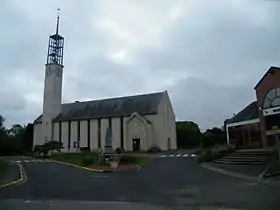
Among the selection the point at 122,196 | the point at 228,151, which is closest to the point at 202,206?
the point at 122,196

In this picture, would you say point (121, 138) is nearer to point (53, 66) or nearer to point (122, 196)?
point (53, 66)

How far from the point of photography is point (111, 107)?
71062 millimetres

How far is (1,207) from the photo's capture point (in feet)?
35.0

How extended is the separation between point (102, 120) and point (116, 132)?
3.80 meters

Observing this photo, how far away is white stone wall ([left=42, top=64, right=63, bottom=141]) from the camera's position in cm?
6844

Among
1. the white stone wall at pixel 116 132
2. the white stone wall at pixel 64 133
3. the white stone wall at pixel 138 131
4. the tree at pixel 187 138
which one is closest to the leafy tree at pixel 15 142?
the white stone wall at pixel 64 133

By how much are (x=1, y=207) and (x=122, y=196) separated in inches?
159

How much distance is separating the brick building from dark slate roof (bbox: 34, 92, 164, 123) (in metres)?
26.4

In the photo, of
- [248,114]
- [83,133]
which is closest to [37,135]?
[83,133]

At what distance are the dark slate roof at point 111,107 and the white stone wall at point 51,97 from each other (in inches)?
67.6

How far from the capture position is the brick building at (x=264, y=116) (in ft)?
115

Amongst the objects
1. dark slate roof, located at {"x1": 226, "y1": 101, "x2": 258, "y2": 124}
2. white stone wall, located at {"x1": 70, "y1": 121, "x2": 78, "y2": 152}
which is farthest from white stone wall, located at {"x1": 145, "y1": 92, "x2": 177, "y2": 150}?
dark slate roof, located at {"x1": 226, "y1": 101, "x2": 258, "y2": 124}

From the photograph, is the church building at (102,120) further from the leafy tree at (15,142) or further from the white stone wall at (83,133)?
the leafy tree at (15,142)

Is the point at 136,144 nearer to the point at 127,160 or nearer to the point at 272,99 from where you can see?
the point at 127,160
